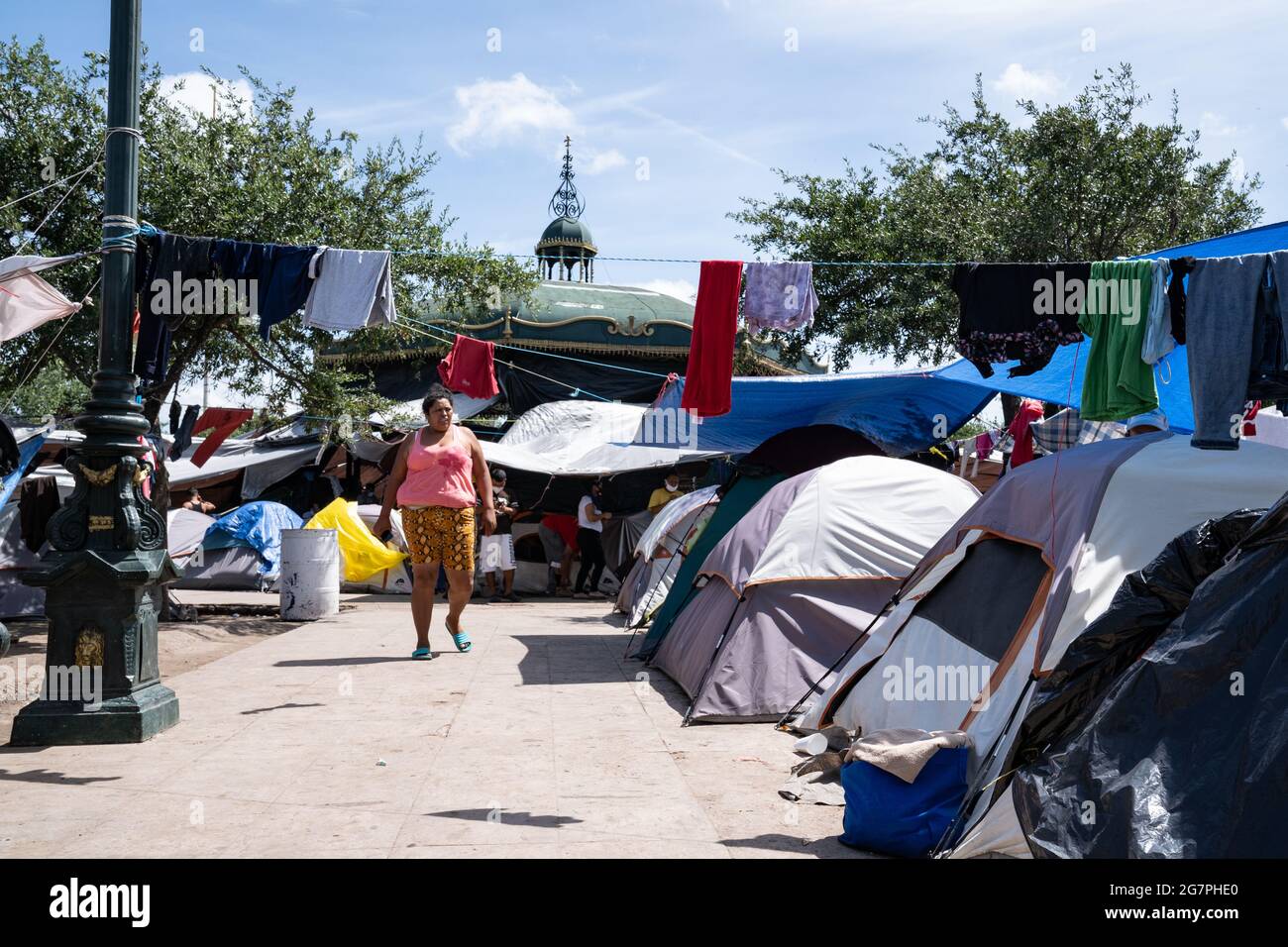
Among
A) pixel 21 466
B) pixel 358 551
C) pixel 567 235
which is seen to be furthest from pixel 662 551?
pixel 567 235

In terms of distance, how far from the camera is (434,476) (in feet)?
29.5

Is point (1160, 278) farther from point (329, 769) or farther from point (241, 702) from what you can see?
point (241, 702)

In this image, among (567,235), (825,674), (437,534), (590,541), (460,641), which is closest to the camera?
(825,674)

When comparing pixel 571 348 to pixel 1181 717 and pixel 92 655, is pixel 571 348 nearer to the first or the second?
pixel 92 655

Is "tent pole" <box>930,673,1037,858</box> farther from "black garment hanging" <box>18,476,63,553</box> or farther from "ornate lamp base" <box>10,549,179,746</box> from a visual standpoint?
"black garment hanging" <box>18,476,63,553</box>

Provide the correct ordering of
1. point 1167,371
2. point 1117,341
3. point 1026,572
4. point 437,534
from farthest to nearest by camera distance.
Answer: point 437,534, point 1167,371, point 1117,341, point 1026,572

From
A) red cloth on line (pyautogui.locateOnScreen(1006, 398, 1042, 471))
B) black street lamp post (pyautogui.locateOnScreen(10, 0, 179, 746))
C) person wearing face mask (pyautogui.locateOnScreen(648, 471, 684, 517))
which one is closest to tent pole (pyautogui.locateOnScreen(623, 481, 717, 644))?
person wearing face mask (pyautogui.locateOnScreen(648, 471, 684, 517))

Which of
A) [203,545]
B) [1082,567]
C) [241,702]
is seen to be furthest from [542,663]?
[203,545]

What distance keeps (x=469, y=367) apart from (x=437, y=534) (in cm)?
715

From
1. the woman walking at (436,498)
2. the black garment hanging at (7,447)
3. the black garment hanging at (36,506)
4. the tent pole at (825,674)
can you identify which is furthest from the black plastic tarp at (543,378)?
the tent pole at (825,674)

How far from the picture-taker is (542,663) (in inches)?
376

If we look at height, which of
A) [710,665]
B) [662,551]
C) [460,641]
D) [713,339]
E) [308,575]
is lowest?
[308,575]

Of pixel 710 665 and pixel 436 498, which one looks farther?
pixel 436 498
